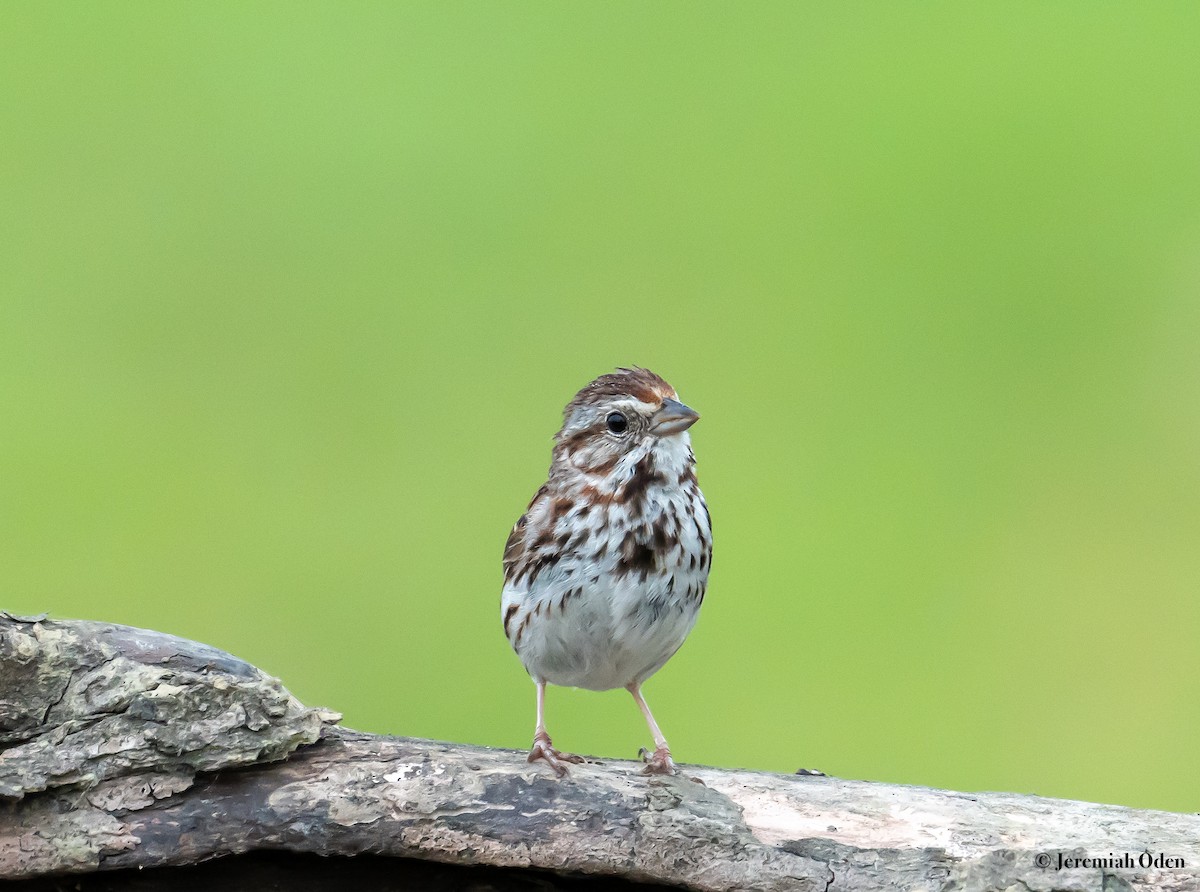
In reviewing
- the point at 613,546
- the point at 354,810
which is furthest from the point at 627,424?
the point at 354,810

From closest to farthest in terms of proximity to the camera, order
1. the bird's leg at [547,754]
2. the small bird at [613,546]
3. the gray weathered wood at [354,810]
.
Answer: the gray weathered wood at [354,810] → the bird's leg at [547,754] → the small bird at [613,546]

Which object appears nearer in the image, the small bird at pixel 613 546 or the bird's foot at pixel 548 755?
the bird's foot at pixel 548 755

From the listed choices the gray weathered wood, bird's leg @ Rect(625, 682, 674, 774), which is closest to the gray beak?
bird's leg @ Rect(625, 682, 674, 774)

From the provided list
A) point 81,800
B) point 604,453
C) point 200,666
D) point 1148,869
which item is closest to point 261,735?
→ point 200,666

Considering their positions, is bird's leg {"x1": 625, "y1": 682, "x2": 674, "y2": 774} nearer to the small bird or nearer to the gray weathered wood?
the small bird

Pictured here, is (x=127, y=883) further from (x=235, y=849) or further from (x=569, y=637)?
(x=569, y=637)

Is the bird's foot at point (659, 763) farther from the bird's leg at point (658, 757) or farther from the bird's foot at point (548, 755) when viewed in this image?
the bird's foot at point (548, 755)

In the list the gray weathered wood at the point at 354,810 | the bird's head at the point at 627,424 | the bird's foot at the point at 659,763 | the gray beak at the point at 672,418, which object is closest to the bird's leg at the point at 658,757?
the bird's foot at the point at 659,763
